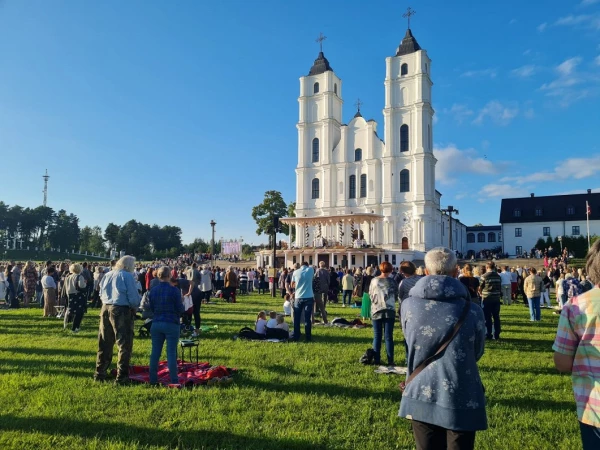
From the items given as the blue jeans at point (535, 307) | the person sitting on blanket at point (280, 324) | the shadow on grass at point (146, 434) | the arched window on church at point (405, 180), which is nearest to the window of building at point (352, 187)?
the arched window on church at point (405, 180)

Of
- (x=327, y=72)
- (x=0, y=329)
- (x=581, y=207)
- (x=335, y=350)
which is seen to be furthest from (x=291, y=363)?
(x=581, y=207)

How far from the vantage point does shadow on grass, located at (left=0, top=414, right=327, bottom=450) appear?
4.50 m

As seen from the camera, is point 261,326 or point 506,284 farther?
point 506,284

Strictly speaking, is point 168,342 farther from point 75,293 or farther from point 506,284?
point 506,284

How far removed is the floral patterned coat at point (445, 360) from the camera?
272 centimetres

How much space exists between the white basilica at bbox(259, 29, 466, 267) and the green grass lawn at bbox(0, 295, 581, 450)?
37773 millimetres

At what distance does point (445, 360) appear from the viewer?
2801mm

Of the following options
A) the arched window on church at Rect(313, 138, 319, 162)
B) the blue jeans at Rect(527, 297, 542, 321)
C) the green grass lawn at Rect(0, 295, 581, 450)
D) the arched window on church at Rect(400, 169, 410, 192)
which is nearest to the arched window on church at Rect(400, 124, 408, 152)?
the arched window on church at Rect(400, 169, 410, 192)

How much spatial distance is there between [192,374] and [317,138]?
2122 inches

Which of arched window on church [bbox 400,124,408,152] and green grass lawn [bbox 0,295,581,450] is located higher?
arched window on church [bbox 400,124,408,152]

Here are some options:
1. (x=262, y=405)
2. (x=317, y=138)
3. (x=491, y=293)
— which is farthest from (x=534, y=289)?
(x=317, y=138)

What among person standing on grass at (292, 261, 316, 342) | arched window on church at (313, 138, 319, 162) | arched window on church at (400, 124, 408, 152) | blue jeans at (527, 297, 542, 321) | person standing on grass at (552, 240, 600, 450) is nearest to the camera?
person standing on grass at (552, 240, 600, 450)

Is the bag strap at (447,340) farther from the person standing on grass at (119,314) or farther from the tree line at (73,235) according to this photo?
the tree line at (73,235)

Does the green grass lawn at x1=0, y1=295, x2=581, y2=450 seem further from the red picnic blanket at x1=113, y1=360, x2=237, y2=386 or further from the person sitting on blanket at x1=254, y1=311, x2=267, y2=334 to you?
the person sitting on blanket at x1=254, y1=311, x2=267, y2=334
